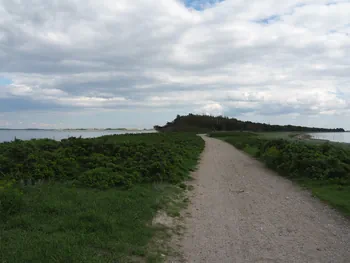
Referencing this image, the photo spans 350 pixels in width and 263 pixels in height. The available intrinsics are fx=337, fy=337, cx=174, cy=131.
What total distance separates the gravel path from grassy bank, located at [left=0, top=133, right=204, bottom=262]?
1.01 metres

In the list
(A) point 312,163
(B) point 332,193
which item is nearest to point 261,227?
(B) point 332,193

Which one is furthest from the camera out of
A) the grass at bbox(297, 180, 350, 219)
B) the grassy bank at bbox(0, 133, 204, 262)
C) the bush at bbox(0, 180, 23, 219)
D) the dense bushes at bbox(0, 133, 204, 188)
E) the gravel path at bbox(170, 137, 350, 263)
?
the dense bushes at bbox(0, 133, 204, 188)

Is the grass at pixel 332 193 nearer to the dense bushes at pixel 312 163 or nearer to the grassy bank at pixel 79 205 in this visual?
the dense bushes at pixel 312 163

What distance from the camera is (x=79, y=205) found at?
7.64 metres

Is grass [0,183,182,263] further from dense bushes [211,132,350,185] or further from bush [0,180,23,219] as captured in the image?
dense bushes [211,132,350,185]

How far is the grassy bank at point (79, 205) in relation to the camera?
5.30 m

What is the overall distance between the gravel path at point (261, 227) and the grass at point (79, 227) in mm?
1006

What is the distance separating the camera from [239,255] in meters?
5.95

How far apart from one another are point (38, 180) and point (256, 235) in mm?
6711

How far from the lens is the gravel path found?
19.7 ft

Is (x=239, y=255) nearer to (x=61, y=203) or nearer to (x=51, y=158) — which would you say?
(x=61, y=203)

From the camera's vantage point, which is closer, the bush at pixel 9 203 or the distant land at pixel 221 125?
the bush at pixel 9 203

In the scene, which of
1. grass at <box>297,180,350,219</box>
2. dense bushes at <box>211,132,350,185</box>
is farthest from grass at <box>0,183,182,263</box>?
dense bushes at <box>211,132,350,185</box>

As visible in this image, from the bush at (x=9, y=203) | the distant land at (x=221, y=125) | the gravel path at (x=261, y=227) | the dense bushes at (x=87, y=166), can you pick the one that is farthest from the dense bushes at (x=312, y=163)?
the distant land at (x=221, y=125)
